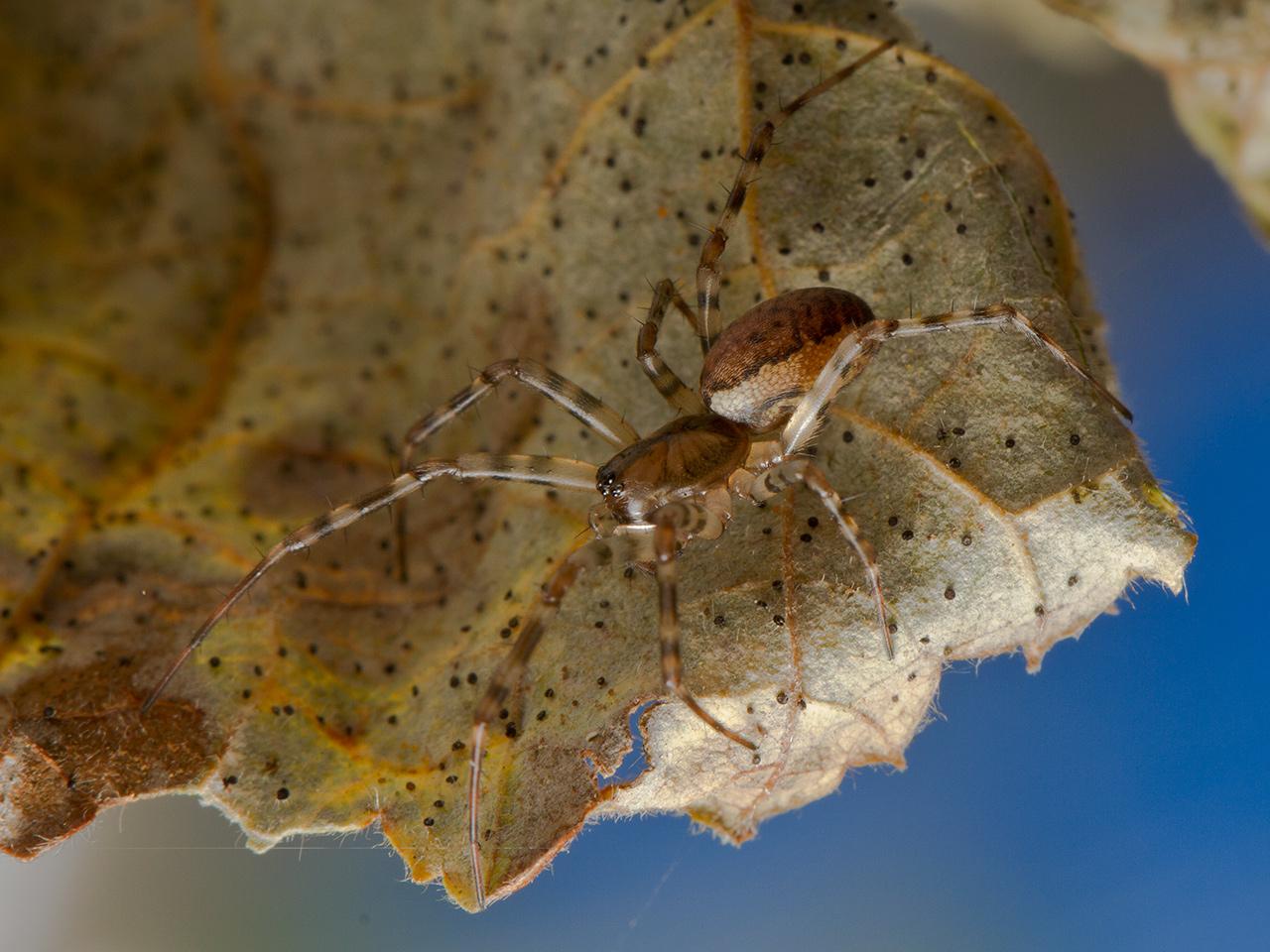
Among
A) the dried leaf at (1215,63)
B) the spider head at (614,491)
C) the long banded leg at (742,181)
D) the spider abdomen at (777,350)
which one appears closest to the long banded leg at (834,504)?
the spider abdomen at (777,350)

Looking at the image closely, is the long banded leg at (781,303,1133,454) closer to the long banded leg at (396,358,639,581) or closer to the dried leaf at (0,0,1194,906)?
the dried leaf at (0,0,1194,906)

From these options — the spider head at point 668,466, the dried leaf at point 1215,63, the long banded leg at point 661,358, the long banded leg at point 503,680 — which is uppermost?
the dried leaf at point 1215,63

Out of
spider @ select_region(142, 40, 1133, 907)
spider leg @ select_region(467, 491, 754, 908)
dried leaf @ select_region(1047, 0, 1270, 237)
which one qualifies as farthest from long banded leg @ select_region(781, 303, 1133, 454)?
dried leaf @ select_region(1047, 0, 1270, 237)

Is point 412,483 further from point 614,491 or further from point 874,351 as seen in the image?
point 874,351

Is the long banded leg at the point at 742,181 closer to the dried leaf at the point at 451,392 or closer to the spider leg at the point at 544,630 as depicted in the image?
the dried leaf at the point at 451,392

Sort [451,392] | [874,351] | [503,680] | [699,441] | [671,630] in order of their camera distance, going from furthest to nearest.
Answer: [451,392] < [699,441] < [874,351] < [503,680] < [671,630]

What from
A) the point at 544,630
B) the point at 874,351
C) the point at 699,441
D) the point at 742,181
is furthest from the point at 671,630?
the point at 742,181
